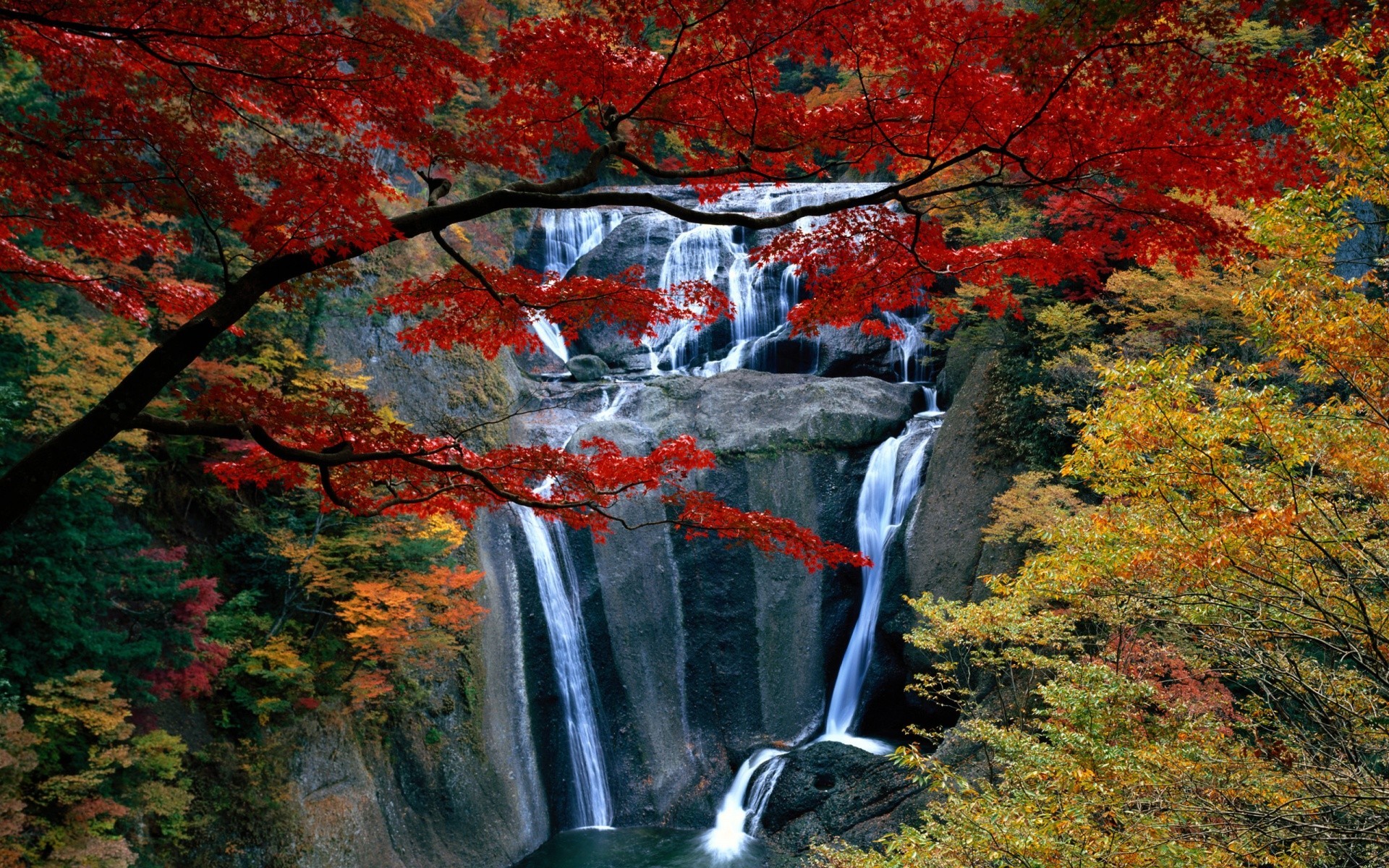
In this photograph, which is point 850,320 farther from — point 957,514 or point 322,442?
point 957,514

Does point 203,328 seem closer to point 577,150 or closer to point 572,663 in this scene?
point 577,150

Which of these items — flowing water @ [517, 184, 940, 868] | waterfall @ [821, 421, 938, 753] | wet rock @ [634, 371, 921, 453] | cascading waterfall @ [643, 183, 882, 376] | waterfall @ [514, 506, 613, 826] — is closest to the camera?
flowing water @ [517, 184, 940, 868]

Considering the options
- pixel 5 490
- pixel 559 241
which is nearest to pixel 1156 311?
pixel 5 490

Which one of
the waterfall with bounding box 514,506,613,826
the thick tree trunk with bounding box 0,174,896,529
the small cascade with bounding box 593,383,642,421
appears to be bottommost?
the waterfall with bounding box 514,506,613,826

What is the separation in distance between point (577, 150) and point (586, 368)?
37.3 ft

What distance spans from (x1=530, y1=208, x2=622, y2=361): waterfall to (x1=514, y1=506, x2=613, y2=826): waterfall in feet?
27.6

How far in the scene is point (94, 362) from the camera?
7469 mm

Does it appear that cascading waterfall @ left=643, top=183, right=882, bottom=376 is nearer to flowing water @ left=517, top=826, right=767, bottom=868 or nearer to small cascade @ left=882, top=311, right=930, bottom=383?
small cascade @ left=882, top=311, right=930, bottom=383

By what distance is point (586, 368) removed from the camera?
56.0ft

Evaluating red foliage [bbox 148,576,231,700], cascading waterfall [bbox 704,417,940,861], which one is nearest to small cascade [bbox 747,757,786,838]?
cascading waterfall [bbox 704,417,940,861]

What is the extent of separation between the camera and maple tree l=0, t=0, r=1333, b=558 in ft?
12.8

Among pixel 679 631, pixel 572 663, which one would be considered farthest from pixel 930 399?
pixel 572 663

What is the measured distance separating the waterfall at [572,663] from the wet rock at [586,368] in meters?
4.28

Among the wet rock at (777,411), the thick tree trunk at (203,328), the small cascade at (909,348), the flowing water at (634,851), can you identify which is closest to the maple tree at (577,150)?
the thick tree trunk at (203,328)
